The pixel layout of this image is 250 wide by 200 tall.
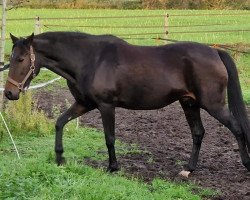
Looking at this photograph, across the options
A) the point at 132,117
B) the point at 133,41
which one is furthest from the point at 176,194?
the point at 133,41

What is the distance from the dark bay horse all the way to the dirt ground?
0.35 metres

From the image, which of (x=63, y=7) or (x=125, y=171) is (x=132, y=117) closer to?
(x=125, y=171)

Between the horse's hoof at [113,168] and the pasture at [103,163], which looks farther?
the horse's hoof at [113,168]

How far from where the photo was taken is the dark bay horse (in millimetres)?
8164

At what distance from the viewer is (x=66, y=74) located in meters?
8.33

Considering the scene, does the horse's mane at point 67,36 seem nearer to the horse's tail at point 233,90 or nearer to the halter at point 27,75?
the halter at point 27,75

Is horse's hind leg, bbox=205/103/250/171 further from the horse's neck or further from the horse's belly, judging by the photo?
the horse's neck

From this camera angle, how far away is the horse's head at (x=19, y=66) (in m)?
8.06

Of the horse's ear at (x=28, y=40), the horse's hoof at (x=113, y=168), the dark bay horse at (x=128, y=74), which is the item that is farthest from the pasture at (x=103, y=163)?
the horse's ear at (x=28, y=40)

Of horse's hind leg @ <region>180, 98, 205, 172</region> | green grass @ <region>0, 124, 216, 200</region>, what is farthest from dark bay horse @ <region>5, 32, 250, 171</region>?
green grass @ <region>0, 124, 216, 200</region>

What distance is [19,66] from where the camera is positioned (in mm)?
8102

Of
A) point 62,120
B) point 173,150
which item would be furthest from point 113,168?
point 173,150

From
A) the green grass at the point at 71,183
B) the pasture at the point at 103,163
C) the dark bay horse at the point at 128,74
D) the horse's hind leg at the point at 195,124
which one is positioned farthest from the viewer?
the horse's hind leg at the point at 195,124

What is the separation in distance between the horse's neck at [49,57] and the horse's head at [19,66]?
14 centimetres
